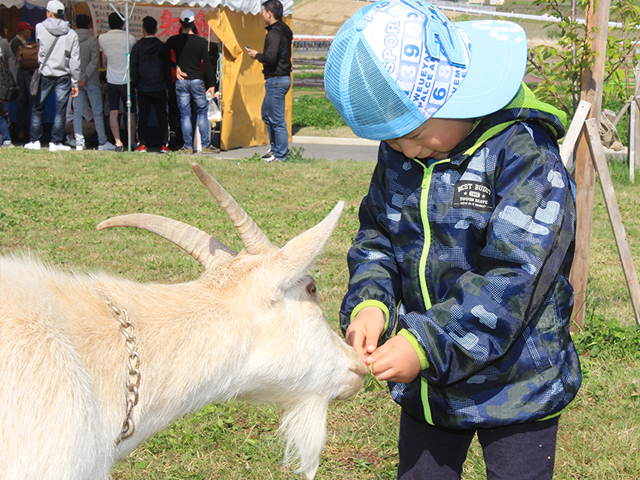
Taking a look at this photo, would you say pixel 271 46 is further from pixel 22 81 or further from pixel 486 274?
pixel 486 274

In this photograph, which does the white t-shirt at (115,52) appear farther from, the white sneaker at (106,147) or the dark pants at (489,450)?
the dark pants at (489,450)

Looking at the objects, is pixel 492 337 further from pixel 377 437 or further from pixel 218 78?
pixel 218 78

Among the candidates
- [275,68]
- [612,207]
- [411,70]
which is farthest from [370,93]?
[275,68]

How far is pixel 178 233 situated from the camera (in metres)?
2.14

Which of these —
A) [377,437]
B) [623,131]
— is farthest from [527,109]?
[623,131]

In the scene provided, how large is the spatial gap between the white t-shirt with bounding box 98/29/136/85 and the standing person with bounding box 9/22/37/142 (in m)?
1.84

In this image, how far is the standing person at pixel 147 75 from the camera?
37.2 feet

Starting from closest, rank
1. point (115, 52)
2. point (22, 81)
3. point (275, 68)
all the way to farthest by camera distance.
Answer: point (275, 68), point (115, 52), point (22, 81)

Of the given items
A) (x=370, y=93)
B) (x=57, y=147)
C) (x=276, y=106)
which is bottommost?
(x=57, y=147)

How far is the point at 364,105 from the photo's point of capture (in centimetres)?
185

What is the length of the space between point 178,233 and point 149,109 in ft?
34.9

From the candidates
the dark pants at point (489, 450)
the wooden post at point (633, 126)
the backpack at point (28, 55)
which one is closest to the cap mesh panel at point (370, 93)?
the dark pants at point (489, 450)

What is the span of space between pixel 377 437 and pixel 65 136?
11752 mm

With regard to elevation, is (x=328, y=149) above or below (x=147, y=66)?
below
